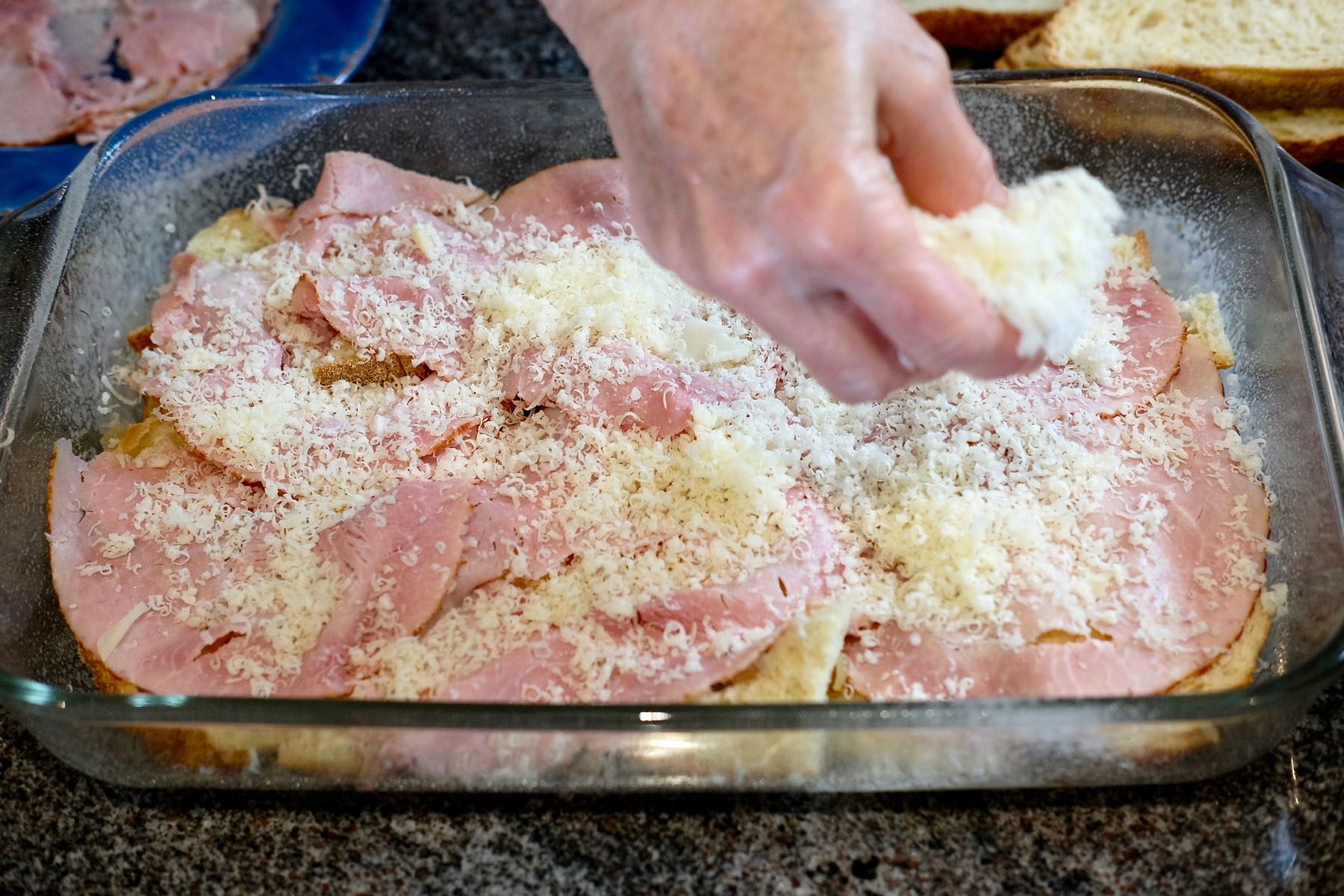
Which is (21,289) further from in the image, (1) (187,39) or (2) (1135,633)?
(2) (1135,633)

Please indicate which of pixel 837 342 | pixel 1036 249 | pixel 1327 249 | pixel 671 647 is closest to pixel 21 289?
pixel 671 647

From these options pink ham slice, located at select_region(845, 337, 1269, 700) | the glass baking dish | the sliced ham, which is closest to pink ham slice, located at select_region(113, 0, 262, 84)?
the sliced ham

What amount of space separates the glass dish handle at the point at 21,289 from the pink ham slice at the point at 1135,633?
1271 millimetres

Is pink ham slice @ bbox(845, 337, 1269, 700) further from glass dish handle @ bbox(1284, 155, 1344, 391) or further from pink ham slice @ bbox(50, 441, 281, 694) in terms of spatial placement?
pink ham slice @ bbox(50, 441, 281, 694)

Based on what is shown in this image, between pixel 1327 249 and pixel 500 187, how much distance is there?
1433 mm

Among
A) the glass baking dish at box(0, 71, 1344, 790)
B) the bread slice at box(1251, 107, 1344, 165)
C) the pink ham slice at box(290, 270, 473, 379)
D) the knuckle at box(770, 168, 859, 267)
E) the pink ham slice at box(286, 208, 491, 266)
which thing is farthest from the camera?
the bread slice at box(1251, 107, 1344, 165)

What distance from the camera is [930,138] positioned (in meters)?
1.10

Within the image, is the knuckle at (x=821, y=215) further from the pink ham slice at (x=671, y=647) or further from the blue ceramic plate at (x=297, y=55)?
the blue ceramic plate at (x=297, y=55)

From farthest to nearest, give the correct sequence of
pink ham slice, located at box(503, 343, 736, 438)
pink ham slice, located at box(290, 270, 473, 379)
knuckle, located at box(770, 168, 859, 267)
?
pink ham slice, located at box(290, 270, 473, 379) < pink ham slice, located at box(503, 343, 736, 438) < knuckle, located at box(770, 168, 859, 267)

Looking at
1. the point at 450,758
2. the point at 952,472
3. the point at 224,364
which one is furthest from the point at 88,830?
the point at 952,472

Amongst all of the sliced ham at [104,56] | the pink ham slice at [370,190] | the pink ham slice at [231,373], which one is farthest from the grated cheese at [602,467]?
the sliced ham at [104,56]

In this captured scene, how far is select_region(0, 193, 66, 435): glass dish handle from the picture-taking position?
1.55m

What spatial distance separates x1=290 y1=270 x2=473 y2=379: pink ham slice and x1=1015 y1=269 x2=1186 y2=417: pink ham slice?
90 centimetres

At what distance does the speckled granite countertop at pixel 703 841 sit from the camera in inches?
50.1
